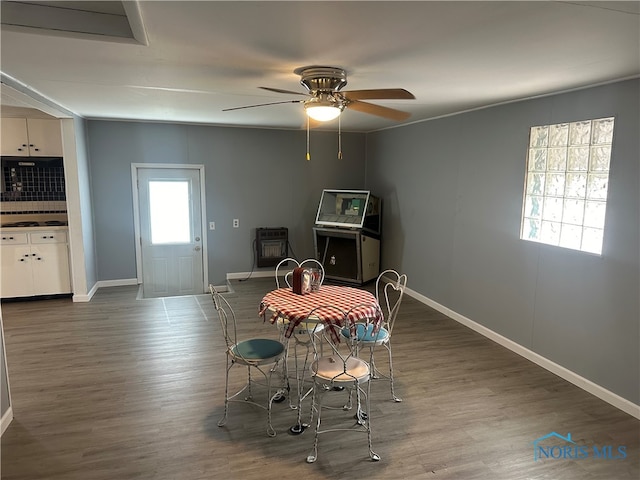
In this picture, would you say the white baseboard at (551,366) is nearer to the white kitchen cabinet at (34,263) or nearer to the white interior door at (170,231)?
the white interior door at (170,231)

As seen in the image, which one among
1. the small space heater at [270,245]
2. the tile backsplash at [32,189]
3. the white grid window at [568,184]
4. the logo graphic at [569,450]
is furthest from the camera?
the small space heater at [270,245]

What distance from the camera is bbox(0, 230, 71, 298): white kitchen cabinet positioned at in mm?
5219

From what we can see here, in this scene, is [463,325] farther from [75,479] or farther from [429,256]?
[75,479]

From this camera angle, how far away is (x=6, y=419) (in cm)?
280

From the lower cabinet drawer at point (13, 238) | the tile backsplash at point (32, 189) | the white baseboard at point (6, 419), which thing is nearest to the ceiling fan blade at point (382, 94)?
the white baseboard at point (6, 419)

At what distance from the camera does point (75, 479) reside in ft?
7.70

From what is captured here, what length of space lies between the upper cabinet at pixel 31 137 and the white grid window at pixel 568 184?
5.50m

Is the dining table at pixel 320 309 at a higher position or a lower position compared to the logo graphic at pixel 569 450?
higher

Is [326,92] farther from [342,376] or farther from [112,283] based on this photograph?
[112,283]

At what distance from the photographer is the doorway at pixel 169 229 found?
6125 millimetres

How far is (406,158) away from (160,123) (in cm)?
349

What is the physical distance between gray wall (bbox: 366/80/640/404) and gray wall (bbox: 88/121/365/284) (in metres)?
1.25

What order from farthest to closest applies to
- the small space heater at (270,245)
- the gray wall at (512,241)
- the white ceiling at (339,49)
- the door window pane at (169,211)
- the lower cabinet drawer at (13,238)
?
the small space heater at (270,245) < the door window pane at (169,211) < the lower cabinet drawer at (13,238) < the gray wall at (512,241) < the white ceiling at (339,49)

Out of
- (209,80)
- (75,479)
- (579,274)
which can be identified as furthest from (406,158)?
(75,479)
